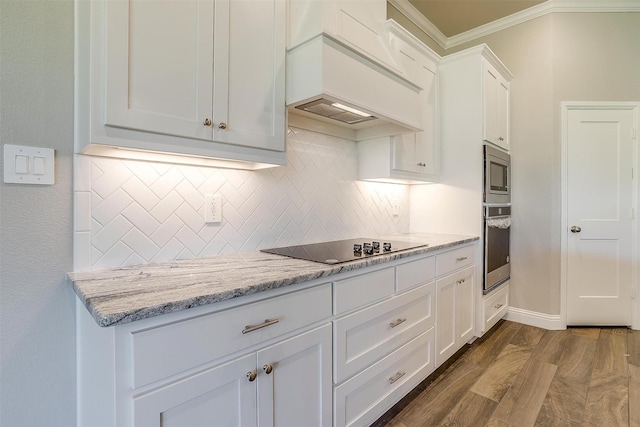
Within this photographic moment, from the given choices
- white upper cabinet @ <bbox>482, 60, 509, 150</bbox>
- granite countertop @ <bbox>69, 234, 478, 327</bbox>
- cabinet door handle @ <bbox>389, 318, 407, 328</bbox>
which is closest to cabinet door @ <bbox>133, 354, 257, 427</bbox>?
granite countertop @ <bbox>69, 234, 478, 327</bbox>

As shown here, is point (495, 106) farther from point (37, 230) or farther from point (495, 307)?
point (37, 230)

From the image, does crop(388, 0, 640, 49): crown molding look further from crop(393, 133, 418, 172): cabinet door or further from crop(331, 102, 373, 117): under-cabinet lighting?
crop(331, 102, 373, 117): under-cabinet lighting

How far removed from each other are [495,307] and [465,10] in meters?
2.72

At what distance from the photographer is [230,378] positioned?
3.31ft

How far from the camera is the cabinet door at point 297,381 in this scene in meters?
1.11

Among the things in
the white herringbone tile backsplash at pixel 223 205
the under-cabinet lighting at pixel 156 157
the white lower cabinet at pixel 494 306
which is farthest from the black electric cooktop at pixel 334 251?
the white lower cabinet at pixel 494 306

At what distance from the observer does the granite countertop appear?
2.76ft

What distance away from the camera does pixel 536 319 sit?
9.86ft

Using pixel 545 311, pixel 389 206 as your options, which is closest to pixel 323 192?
pixel 389 206

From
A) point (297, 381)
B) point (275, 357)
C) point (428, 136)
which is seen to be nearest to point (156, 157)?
point (275, 357)

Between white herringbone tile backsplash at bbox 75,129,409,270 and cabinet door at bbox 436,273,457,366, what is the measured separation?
A: 0.70 meters

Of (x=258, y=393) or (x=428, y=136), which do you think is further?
(x=428, y=136)

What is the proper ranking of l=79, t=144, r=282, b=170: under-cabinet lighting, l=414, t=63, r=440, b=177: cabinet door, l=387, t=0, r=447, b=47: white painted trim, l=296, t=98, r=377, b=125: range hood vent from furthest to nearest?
l=387, t=0, r=447, b=47: white painted trim < l=414, t=63, r=440, b=177: cabinet door < l=296, t=98, r=377, b=125: range hood vent < l=79, t=144, r=282, b=170: under-cabinet lighting

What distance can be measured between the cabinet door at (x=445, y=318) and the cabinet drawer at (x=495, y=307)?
1.84 ft
